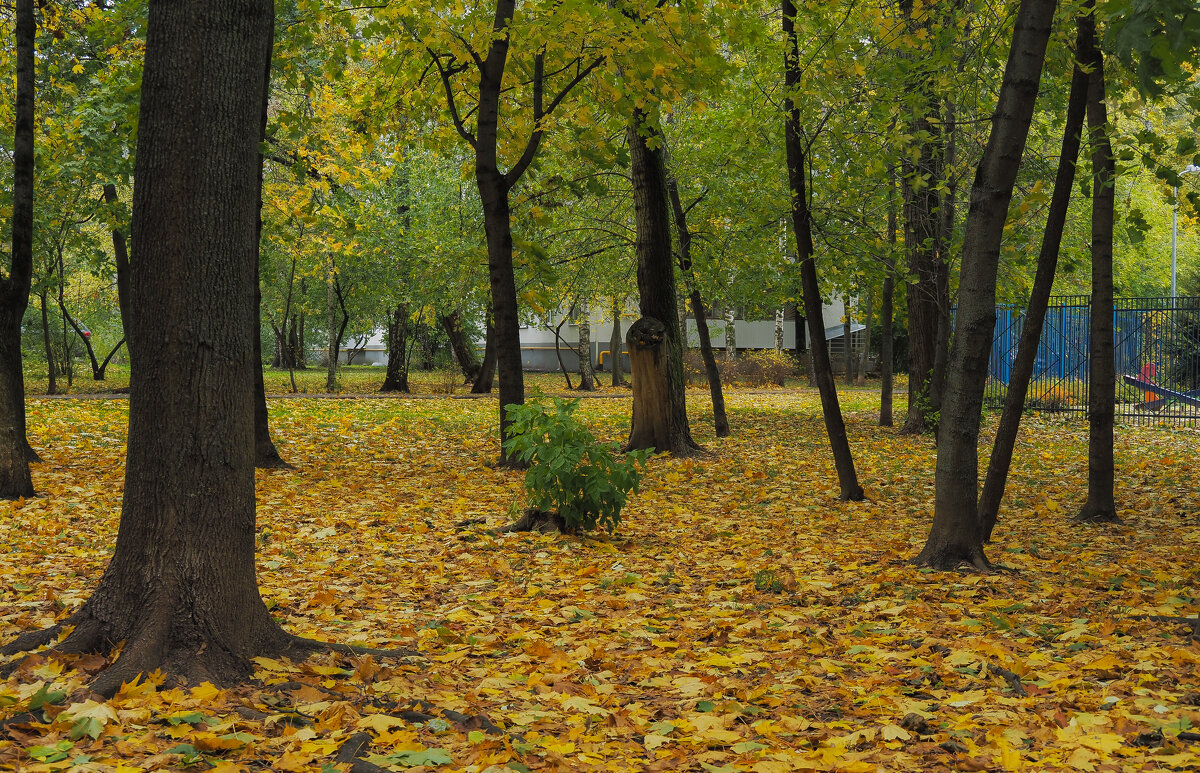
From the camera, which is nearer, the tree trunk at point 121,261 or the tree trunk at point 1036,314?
the tree trunk at point 1036,314

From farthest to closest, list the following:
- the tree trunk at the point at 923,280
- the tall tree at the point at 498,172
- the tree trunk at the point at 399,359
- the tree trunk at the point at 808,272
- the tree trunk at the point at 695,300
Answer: the tree trunk at the point at 399,359 → the tree trunk at the point at 695,300 → the tree trunk at the point at 923,280 → the tall tree at the point at 498,172 → the tree trunk at the point at 808,272

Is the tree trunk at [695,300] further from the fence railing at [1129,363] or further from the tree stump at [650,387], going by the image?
the fence railing at [1129,363]

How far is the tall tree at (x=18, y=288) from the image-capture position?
8.32 metres

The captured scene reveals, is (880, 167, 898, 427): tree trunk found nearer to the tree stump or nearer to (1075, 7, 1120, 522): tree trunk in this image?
the tree stump

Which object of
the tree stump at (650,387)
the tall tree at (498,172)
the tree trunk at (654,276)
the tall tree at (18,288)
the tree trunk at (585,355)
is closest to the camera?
the tall tree at (18,288)

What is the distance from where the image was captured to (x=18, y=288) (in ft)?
28.0

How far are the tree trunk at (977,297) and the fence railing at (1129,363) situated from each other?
12688mm

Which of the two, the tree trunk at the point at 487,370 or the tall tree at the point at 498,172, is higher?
the tall tree at the point at 498,172

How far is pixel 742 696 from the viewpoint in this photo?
3.93 m

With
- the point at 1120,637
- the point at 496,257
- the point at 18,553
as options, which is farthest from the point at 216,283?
the point at 496,257

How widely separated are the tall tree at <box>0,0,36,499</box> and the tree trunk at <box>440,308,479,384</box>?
1720cm

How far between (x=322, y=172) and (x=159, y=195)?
10521 millimetres

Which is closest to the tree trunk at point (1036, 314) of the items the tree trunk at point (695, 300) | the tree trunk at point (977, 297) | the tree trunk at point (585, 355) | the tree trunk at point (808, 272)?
the tree trunk at point (977, 297)

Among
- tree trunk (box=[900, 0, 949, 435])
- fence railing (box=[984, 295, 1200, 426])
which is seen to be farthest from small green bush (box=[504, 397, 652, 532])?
fence railing (box=[984, 295, 1200, 426])
